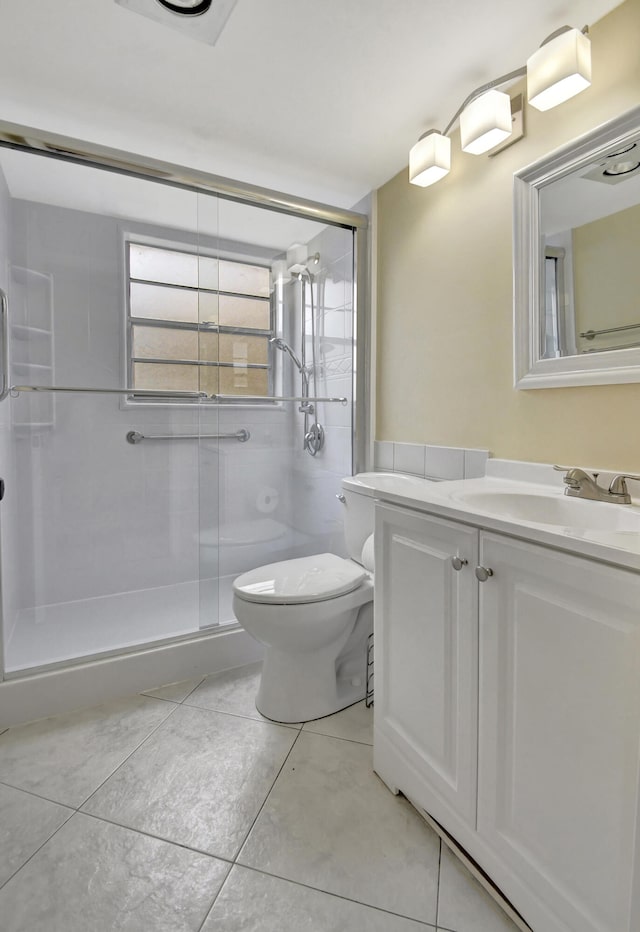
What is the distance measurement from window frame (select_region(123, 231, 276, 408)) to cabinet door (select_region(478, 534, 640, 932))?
1476 mm

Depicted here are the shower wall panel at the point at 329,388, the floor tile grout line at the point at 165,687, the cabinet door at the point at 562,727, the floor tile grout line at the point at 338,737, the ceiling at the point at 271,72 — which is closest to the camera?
the cabinet door at the point at 562,727

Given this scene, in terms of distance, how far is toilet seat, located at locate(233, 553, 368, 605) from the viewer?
1559mm

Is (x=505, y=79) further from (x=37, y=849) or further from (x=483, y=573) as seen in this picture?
(x=37, y=849)

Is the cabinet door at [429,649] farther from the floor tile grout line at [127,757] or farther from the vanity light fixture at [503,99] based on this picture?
the vanity light fixture at [503,99]

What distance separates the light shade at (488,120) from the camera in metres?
1.41

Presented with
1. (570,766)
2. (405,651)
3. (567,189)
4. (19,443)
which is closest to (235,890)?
(405,651)

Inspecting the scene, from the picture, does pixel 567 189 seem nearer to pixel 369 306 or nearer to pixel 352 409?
pixel 369 306

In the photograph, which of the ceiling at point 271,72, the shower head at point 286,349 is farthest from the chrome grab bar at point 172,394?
the ceiling at point 271,72

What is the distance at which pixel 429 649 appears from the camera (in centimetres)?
114

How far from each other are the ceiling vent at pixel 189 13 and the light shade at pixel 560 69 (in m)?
0.80

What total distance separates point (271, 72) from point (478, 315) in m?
1.01

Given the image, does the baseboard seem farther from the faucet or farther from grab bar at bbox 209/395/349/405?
the faucet

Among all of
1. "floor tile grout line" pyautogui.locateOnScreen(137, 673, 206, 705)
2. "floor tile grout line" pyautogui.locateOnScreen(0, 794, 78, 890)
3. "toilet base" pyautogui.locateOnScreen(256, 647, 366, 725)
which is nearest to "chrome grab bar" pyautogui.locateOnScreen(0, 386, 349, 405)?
"toilet base" pyautogui.locateOnScreen(256, 647, 366, 725)

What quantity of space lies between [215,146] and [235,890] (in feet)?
7.76
